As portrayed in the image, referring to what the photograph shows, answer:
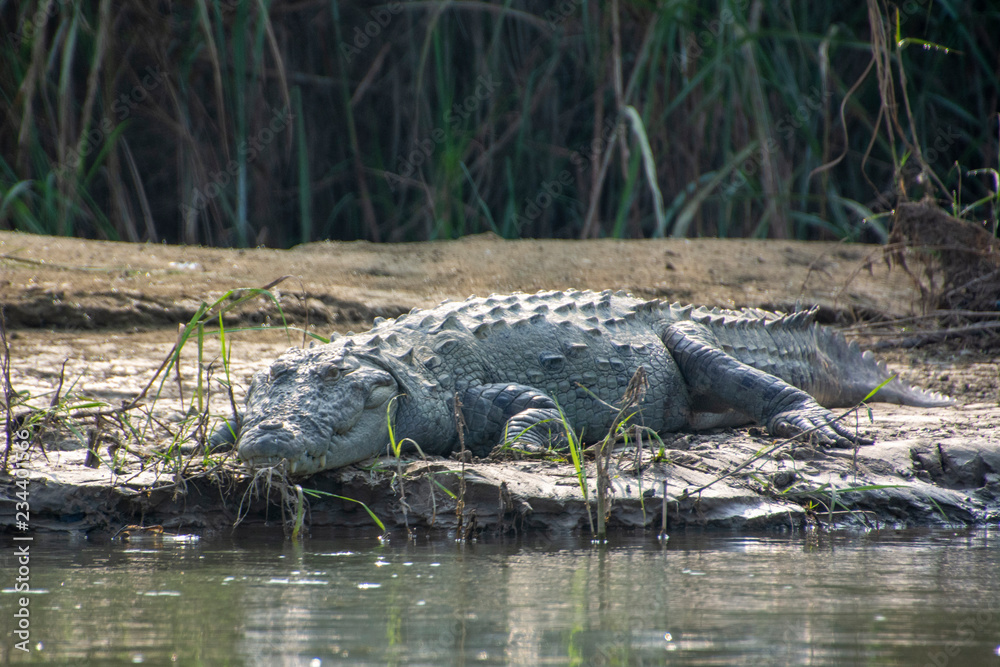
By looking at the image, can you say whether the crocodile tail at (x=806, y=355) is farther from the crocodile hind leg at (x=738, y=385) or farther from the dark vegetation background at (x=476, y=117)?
the dark vegetation background at (x=476, y=117)

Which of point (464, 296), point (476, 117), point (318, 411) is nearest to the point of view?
point (318, 411)

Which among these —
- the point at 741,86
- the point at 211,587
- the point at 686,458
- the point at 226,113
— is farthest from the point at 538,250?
the point at 211,587

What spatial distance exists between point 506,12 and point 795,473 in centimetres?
669

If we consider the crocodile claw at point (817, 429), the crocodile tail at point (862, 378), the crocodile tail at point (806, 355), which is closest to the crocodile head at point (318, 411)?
the crocodile claw at point (817, 429)

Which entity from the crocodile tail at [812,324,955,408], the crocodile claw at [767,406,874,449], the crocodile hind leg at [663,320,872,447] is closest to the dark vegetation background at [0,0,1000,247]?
the crocodile tail at [812,324,955,408]

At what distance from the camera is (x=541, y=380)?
4027 mm

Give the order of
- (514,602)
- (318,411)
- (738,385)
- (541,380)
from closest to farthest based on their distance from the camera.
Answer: (514,602), (318,411), (541,380), (738,385)

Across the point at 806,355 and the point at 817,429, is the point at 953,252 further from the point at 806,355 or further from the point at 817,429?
the point at 817,429

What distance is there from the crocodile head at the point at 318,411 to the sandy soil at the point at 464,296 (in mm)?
159

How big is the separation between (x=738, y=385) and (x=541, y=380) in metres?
0.88

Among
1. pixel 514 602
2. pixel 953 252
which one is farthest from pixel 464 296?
pixel 514 602

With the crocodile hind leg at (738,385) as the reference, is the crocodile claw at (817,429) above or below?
below

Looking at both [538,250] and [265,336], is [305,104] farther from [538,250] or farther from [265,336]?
[265,336]

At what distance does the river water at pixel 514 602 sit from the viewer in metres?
1.71
